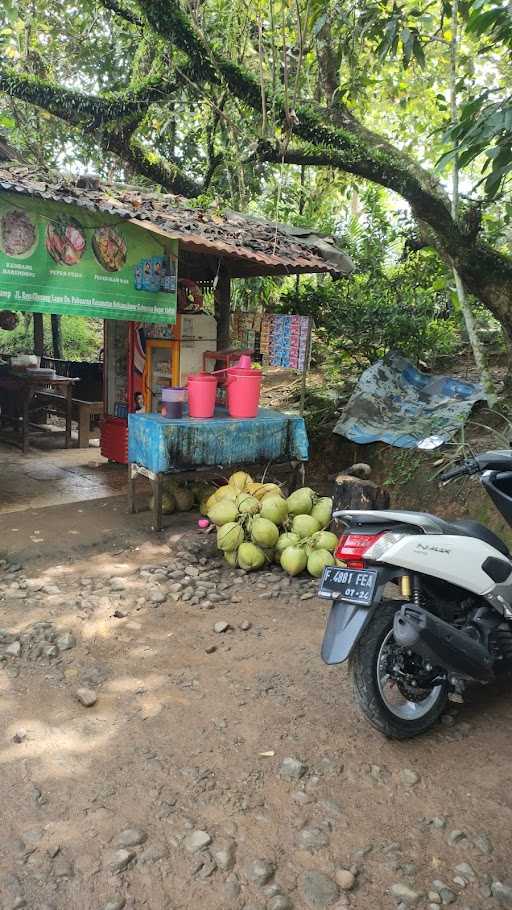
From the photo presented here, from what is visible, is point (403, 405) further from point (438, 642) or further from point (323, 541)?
point (438, 642)

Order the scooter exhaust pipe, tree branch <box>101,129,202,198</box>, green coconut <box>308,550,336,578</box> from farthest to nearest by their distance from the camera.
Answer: tree branch <box>101,129,202,198</box> → green coconut <box>308,550,336,578</box> → the scooter exhaust pipe

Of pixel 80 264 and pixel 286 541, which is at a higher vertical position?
pixel 80 264

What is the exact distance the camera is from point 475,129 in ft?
11.3

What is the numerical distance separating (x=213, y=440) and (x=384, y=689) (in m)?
3.46

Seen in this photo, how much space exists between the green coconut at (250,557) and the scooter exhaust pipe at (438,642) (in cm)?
241

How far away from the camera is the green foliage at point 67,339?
16819mm

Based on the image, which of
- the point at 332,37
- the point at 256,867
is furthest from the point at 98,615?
the point at 332,37

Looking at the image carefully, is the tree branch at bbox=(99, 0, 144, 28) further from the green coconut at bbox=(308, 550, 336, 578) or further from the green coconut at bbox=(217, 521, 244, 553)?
the green coconut at bbox=(308, 550, 336, 578)

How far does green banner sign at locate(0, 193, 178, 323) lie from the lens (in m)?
5.50

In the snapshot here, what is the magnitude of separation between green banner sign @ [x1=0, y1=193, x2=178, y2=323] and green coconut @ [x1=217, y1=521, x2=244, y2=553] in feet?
7.82

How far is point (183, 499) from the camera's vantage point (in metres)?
6.47

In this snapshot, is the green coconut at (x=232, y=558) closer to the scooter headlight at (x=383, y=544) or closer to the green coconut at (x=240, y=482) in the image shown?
the green coconut at (x=240, y=482)

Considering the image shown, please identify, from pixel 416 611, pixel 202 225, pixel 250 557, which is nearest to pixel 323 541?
pixel 250 557

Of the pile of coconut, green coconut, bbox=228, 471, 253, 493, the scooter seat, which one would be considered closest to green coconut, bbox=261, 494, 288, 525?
Result: the pile of coconut
